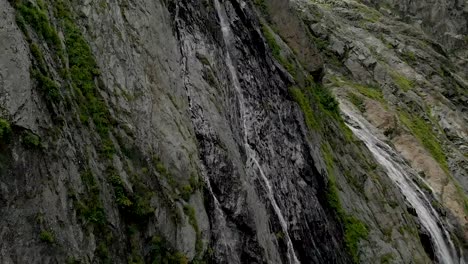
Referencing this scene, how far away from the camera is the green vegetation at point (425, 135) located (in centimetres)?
3959

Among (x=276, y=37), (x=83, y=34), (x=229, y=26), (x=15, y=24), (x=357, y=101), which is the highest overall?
(x=15, y=24)

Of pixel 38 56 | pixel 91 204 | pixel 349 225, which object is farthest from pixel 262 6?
pixel 91 204

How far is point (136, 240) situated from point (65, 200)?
1970 millimetres

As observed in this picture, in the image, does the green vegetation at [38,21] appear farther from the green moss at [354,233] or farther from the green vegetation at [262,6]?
the green vegetation at [262,6]

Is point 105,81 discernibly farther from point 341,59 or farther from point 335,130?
point 341,59

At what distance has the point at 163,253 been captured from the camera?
426 inches

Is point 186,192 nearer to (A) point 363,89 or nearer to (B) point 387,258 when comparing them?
(B) point 387,258

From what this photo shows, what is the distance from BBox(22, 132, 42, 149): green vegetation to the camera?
8.57 m

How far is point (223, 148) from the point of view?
14.9m

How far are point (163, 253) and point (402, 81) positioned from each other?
141 ft

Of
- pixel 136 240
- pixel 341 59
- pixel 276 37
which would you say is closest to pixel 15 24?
pixel 136 240

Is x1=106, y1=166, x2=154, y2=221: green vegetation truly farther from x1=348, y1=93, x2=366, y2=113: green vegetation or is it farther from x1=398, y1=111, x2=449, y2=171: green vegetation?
x1=398, y1=111, x2=449, y2=171: green vegetation

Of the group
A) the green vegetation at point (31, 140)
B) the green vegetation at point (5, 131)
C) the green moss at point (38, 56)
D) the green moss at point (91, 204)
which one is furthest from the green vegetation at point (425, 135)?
the green vegetation at point (5, 131)

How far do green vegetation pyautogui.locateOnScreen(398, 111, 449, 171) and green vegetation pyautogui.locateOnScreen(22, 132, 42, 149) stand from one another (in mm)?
34988
